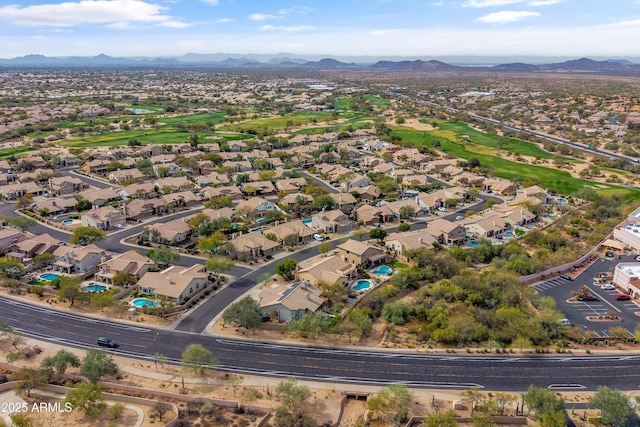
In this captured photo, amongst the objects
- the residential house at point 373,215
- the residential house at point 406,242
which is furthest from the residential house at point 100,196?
the residential house at point 406,242

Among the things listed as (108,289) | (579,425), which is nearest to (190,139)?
(108,289)

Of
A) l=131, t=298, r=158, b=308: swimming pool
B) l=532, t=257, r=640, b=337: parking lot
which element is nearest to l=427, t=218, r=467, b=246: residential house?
l=532, t=257, r=640, b=337: parking lot

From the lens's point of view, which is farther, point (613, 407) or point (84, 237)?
point (84, 237)

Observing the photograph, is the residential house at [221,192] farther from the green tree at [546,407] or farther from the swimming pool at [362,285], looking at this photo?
the green tree at [546,407]

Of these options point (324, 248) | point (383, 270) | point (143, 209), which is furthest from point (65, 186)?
point (383, 270)

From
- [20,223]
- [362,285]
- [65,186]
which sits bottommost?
[362,285]

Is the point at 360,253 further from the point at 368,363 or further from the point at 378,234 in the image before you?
Result: the point at 368,363

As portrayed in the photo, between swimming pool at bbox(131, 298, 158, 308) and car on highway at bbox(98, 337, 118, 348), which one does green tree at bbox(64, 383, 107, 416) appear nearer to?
car on highway at bbox(98, 337, 118, 348)
